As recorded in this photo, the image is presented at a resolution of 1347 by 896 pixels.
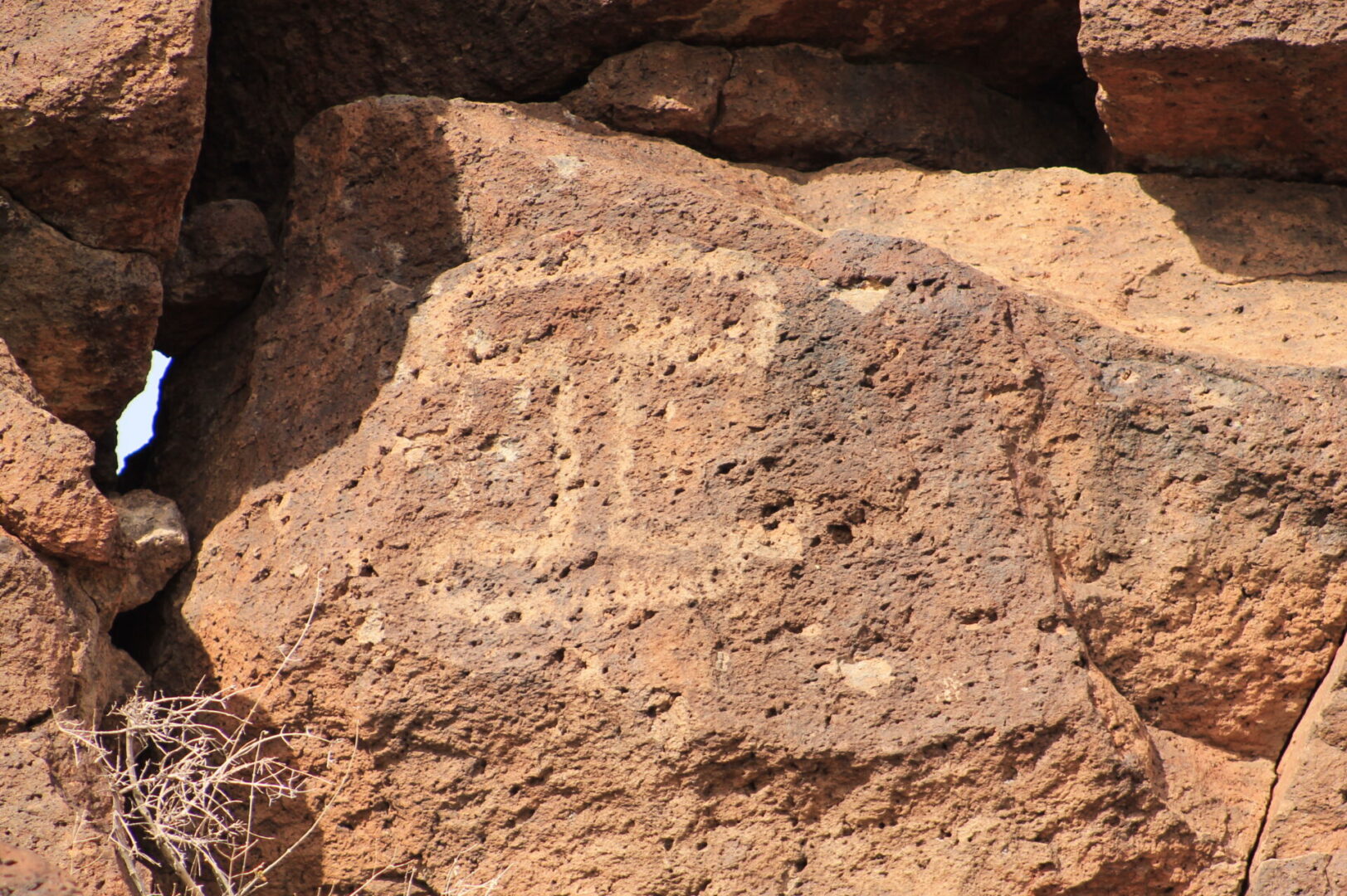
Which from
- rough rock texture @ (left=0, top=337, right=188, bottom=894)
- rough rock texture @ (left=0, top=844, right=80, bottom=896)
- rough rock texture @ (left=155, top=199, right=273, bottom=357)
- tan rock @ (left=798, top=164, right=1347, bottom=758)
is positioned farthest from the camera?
rough rock texture @ (left=155, top=199, right=273, bottom=357)

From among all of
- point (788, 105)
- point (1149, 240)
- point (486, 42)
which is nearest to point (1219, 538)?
point (1149, 240)

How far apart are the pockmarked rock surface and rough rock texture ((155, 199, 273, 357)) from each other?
0.44m

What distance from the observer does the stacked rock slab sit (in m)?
2.96

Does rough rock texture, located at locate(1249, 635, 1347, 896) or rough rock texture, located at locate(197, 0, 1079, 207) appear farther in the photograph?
rough rock texture, located at locate(197, 0, 1079, 207)

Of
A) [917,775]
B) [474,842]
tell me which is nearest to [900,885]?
[917,775]

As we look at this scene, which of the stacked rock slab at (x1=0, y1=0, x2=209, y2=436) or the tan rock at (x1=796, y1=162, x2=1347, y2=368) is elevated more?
the stacked rock slab at (x1=0, y1=0, x2=209, y2=436)

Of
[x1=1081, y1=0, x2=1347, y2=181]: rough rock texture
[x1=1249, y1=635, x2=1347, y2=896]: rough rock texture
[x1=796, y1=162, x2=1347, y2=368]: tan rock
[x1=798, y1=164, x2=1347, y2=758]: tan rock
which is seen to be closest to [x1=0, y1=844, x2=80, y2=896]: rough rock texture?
[x1=798, y1=164, x2=1347, y2=758]: tan rock

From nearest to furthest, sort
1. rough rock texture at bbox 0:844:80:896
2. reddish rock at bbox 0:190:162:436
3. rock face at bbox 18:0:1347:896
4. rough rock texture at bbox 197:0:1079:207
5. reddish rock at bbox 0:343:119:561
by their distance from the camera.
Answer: rough rock texture at bbox 0:844:80:896
reddish rock at bbox 0:343:119:561
rock face at bbox 18:0:1347:896
reddish rock at bbox 0:190:162:436
rough rock texture at bbox 197:0:1079:207

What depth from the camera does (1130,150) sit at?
11.6 feet

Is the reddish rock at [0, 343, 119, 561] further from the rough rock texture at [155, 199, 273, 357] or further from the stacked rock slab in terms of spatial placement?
the rough rock texture at [155, 199, 273, 357]

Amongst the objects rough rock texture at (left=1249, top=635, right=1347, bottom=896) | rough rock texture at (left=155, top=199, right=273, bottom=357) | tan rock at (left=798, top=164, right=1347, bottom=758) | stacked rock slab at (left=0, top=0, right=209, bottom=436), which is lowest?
rough rock texture at (left=1249, top=635, right=1347, bottom=896)

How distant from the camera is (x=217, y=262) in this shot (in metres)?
3.55

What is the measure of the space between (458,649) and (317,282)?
1.05 m

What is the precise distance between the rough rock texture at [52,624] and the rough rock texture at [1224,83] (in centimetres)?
234
